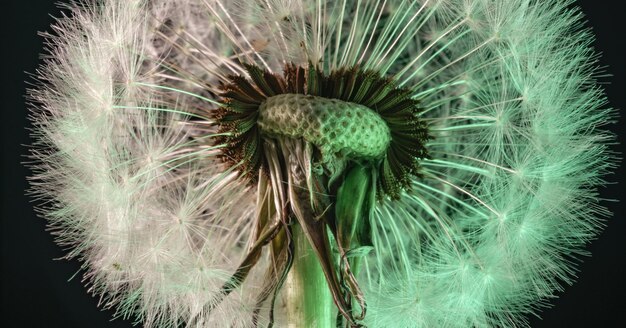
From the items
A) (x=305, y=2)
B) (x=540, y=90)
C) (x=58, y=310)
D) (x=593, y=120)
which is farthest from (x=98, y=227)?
(x=593, y=120)

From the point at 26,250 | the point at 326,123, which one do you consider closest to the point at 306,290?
the point at 326,123

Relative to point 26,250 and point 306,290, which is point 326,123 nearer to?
point 306,290

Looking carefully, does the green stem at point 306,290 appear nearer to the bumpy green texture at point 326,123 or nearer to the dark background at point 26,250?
the bumpy green texture at point 326,123

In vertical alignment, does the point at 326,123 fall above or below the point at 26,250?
above

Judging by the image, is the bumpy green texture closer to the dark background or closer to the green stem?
the green stem

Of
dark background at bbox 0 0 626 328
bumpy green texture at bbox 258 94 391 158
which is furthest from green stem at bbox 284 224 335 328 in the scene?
dark background at bbox 0 0 626 328

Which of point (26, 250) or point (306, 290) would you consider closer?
point (306, 290)
